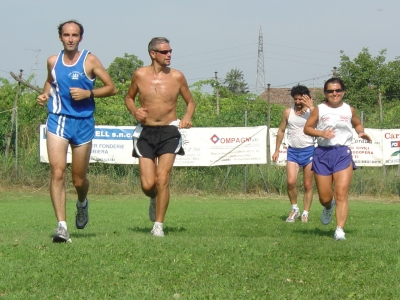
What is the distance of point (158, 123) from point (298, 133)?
160 inches

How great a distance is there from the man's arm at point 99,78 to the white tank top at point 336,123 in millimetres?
2699

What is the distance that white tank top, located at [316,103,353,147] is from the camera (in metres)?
9.29

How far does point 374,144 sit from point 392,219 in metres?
10.6

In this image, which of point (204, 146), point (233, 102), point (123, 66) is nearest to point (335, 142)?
point (204, 146)

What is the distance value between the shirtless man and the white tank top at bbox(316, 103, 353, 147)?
1687 millimetres

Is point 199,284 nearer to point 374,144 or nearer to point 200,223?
point 200,223

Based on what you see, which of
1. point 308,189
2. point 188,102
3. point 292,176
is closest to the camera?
point 188,102

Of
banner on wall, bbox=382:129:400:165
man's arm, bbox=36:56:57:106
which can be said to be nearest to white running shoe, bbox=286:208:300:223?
man's arm, bbox=36:56:57:106

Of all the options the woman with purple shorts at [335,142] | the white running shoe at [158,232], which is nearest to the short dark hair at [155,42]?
the woman with purple shorts at [335,142]

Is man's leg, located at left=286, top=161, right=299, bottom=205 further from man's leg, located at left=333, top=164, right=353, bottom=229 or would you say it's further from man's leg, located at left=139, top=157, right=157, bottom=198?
man's leg, located at left=139, top=157, right=157, bottom=198

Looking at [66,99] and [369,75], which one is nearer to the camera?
[66,99]

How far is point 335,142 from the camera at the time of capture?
30.4 ft

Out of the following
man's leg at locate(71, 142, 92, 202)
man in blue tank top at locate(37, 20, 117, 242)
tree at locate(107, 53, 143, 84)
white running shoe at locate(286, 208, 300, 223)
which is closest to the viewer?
man in blue tank top at locate(37, 20, 117, 242)

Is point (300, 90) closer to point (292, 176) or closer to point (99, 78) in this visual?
point (292, 176)
